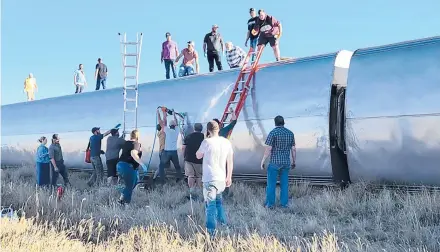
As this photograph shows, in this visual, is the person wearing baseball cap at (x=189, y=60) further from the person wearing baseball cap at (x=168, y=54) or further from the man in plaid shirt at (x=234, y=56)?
the man in plaid shirt at (x=234, y=56)

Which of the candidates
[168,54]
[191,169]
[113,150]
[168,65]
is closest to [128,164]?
[191,169]

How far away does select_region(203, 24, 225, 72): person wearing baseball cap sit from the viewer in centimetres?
1331

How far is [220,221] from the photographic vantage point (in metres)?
7.24

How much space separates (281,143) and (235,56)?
471cm

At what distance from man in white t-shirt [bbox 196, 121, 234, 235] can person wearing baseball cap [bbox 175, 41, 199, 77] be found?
6.64 m

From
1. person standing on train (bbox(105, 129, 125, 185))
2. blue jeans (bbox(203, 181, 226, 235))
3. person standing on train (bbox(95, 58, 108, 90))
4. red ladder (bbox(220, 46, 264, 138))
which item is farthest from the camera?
person standing on train (bbox(95, 58, 108, 90))

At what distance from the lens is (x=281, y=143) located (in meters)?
8.49

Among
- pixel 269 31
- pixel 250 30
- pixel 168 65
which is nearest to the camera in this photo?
pixel 269 31

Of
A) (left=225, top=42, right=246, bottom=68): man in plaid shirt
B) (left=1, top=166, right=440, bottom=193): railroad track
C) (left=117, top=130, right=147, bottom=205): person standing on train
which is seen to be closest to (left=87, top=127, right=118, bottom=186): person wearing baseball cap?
(left=1, top=166, right=440, bottom=193): railroad track

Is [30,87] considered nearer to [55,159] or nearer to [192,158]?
[55,159]

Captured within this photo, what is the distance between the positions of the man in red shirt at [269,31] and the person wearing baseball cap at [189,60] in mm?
2849

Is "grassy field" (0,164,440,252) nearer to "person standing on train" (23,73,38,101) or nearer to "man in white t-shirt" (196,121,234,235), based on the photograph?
"man in white t-shirt" (196,121,234,235)

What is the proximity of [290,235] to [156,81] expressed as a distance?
7096mm

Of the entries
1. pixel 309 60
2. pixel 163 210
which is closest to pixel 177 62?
pixel 309 60
